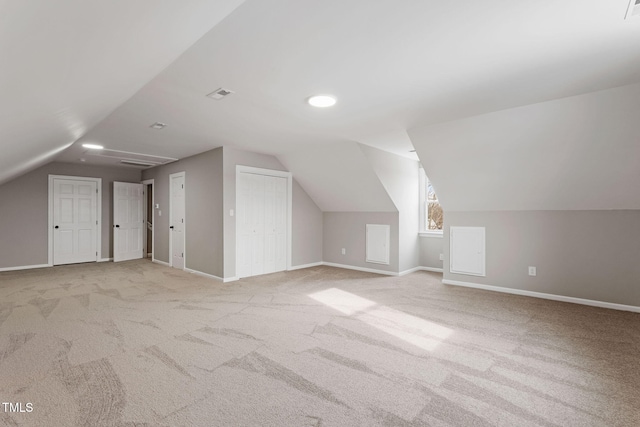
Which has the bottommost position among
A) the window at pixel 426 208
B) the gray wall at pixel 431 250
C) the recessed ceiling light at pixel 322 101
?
the gray wall at pixel 431 250

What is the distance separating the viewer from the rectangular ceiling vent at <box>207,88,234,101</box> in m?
3.00

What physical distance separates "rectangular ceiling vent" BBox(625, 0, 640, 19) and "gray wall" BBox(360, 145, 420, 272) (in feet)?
11.9

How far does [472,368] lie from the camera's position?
98.1 inches

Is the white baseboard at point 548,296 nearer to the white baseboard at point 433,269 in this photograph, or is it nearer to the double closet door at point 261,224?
the white baseboard at point 433,269

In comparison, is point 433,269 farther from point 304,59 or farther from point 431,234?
point 304,59

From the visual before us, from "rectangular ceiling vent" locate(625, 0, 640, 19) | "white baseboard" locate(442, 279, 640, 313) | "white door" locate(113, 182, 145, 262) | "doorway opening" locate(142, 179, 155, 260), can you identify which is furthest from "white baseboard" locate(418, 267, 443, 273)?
"white door" locate(113, 182, 145, 262)

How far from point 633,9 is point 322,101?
7.47 feet

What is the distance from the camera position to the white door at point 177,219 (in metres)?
6.61

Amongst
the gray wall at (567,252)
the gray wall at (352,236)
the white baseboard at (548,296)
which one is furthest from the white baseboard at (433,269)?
the gray wall at (567,252)

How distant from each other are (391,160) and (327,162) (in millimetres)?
1189

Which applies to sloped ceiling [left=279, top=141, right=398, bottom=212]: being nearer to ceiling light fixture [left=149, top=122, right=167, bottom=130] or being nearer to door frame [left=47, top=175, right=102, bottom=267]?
ceiling light fixture [left=149, top=122, right=167, bottom=130]

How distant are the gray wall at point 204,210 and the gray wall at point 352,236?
258cm

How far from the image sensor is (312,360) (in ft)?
8.55

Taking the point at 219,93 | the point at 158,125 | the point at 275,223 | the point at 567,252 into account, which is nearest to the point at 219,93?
the point at 219,93
